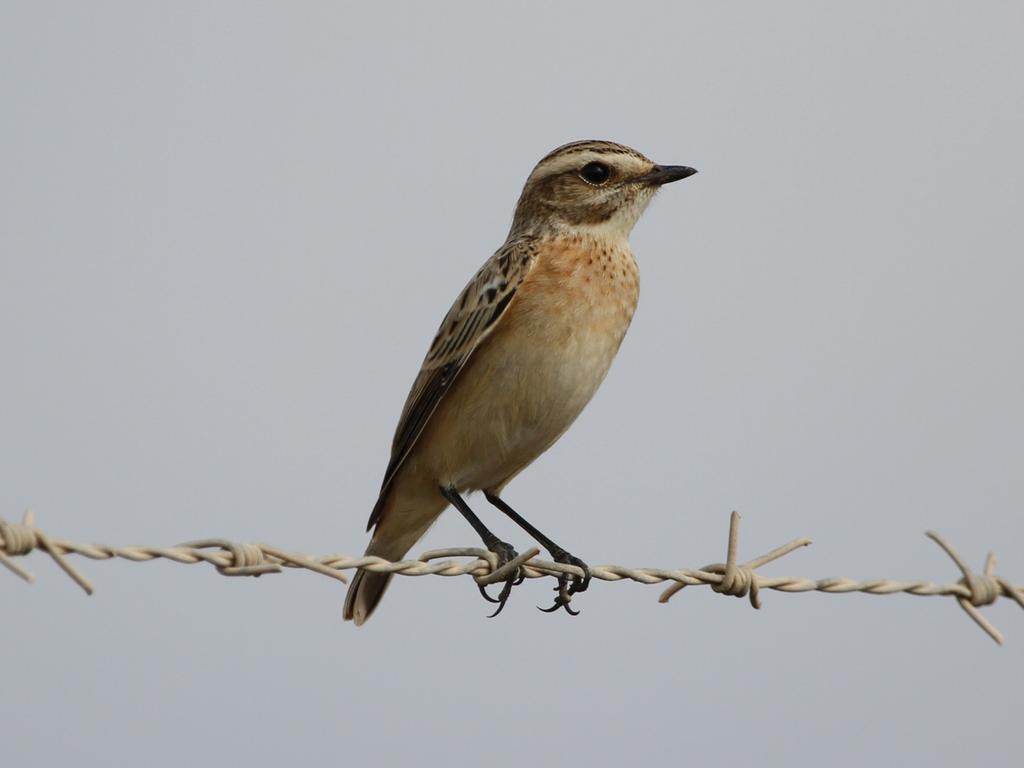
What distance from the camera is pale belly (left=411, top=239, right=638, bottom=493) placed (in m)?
7.38

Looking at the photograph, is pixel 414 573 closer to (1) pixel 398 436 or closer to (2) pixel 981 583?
(2) pixel 981 583

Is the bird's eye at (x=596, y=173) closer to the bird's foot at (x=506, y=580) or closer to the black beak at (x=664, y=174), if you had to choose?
the black beak at (x=664, y=174)

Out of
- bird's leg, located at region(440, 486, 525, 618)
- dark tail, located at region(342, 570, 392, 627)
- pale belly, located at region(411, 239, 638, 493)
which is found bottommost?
dark tail, located at region(342, 570, 392, 627)

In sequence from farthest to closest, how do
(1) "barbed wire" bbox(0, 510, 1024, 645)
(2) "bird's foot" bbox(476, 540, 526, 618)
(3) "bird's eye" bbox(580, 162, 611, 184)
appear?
(3) "bird's eye" bbox(580, 162, 611, 184), (2) "bird's foot" bbox(476, 540, 526, 618), (1) "barbed wire" bbox(0, 510, 1024, 645)

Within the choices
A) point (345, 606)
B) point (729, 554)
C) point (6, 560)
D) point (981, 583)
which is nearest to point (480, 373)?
point (345, 606)

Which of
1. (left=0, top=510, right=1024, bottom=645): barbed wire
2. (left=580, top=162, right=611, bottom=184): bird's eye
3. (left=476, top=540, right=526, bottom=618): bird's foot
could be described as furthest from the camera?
(left=580, top=162, right=611, bottom=184): bird's eye

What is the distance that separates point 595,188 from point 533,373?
1.52 metres

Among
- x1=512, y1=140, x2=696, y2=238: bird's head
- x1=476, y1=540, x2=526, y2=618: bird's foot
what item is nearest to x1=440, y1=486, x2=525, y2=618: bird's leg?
x1=476, y1=540, x2=526, y2=618: bird's foot

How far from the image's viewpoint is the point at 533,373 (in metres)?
7.35

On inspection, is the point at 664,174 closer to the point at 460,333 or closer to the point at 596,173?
the point at 596,173

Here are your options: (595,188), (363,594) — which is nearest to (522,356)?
(595,188)

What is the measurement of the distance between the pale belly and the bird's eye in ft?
2.52

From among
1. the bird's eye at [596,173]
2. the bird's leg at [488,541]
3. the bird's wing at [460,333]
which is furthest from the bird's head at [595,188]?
the bird's leg at [488,541]

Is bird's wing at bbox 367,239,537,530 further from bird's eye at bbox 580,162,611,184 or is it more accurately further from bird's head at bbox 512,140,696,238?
bird's eye at bbox 580,162,611,184
